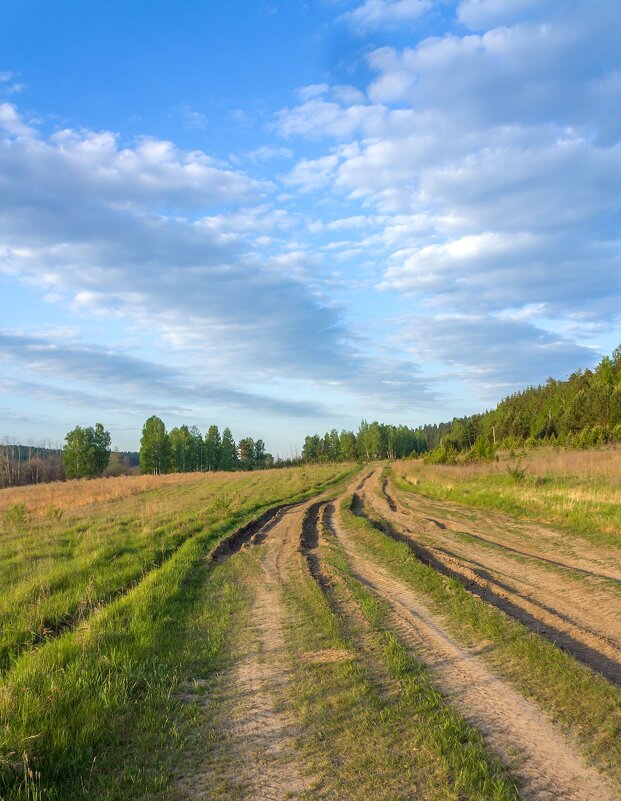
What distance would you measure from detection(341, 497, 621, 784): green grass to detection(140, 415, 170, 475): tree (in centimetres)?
7658

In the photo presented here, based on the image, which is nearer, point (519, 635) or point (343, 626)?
point (519, 635)

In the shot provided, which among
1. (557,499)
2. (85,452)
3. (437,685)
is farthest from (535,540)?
(85,452)

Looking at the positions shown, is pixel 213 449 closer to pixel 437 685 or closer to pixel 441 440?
pixel 441 440

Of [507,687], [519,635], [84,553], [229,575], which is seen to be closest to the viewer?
[507,687]

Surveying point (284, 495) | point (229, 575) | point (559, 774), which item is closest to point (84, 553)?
point (229, 575)

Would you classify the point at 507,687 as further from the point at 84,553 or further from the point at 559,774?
the point at 84,553

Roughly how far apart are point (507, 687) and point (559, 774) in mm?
1377

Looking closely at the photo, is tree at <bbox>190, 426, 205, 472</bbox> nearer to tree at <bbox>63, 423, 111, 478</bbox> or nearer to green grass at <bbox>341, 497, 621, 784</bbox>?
tree at <bbox>63, 423, 111, 478</bbox>

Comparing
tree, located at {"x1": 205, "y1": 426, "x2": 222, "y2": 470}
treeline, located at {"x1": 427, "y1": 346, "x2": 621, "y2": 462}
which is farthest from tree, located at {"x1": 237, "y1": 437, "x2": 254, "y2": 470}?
treeline, located at {"x1": 427, "y1": 346, "x2": 621, "y2": 462}

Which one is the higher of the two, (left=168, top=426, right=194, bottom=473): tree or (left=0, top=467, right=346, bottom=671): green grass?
(left=168, top=426, right=194, bottom=473): tree

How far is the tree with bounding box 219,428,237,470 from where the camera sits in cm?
9900

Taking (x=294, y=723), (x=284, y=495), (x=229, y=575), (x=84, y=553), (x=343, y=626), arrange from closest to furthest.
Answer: (x=294, y=723) → (x=343, y=626) → (x=229, y=575) → (x=84, y=553) → (x=284, y=495)

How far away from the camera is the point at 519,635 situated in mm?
6188

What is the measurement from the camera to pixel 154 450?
3177 inches
